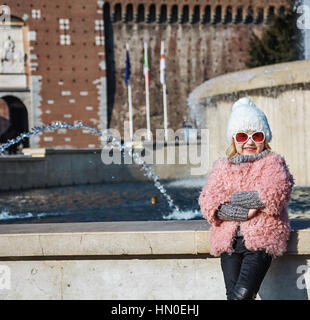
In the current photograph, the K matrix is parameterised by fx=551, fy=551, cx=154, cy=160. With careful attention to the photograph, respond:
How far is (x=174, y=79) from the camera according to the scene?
2367cm

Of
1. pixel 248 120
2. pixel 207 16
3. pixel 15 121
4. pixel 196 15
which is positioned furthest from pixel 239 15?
pixel 248 120

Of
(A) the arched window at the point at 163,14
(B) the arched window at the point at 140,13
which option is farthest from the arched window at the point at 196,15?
(B) the arched window at the point at 140,13

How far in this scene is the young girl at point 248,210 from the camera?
1993mm

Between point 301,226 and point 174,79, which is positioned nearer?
point 301,226

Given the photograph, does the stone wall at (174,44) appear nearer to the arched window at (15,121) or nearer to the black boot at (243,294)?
the arched window at (15,121)

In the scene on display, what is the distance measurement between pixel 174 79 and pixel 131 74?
1.88 meters

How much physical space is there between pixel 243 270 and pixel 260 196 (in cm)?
27

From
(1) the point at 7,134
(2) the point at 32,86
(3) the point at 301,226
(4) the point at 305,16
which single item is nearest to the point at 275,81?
(3) the point at 301,226

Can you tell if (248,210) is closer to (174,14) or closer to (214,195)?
(214,195)

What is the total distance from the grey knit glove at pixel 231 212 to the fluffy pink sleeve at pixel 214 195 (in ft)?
0.06

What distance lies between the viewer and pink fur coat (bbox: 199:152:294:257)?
2.00 m

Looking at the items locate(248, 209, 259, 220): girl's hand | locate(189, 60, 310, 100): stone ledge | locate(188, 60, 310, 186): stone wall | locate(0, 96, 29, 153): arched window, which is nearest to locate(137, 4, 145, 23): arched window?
locate(0, 96, 29, 153): arched window

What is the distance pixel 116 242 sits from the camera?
87.4 inches
